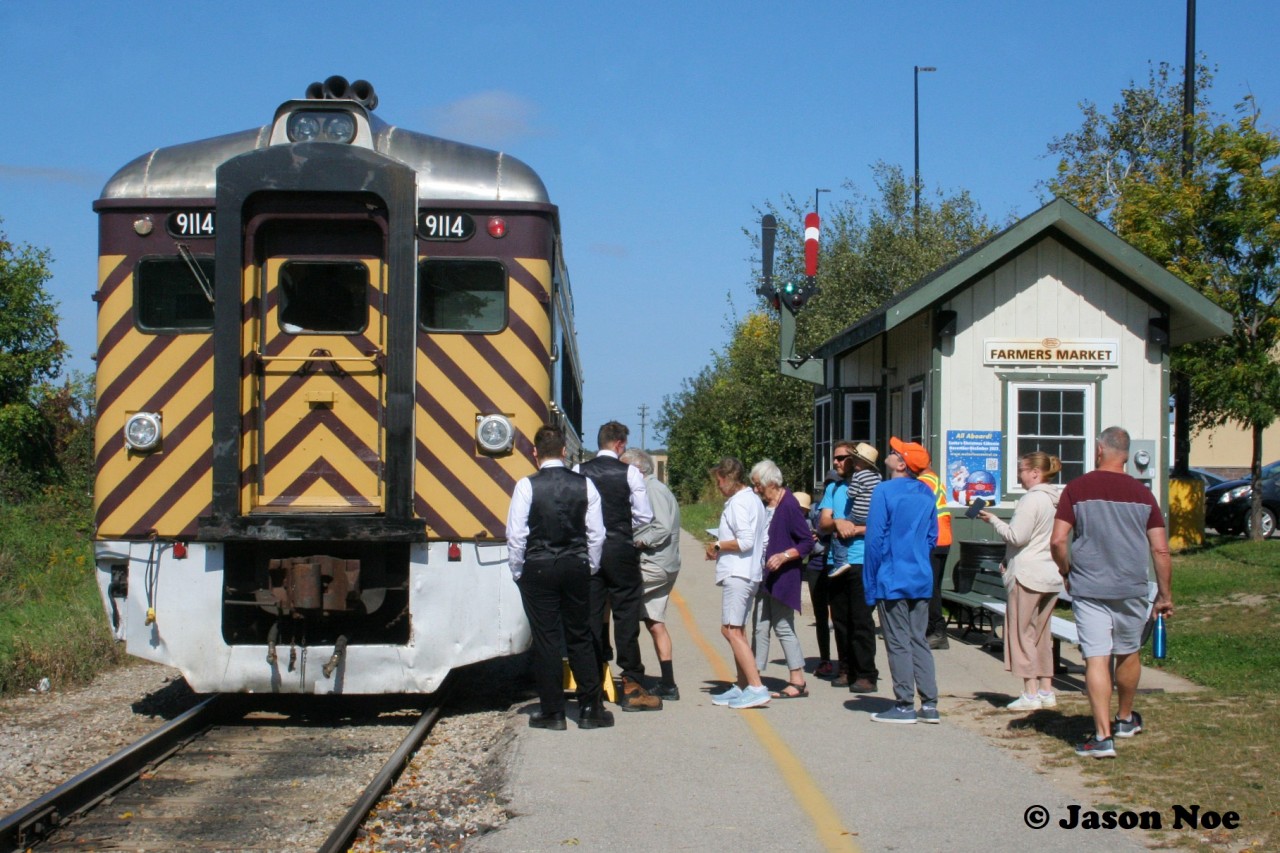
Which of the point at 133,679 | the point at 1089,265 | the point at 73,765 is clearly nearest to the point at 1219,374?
the point at 1089,265

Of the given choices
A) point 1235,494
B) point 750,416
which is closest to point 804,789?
point 1235,494

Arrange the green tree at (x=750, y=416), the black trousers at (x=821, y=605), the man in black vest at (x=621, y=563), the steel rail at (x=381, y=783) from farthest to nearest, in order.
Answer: the green tree at (x=750, y=416), the black trousers at (x=821, y=605), the man in black vest at (x=621, y=563), the steel rail at (x=381, y=783)

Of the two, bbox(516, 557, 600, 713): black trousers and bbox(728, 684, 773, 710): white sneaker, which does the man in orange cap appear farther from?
bbox(516, 557, 600, 713): black trousers

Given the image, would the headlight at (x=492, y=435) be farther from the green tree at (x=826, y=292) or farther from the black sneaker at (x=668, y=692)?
the green tree at (x=826, y=292)

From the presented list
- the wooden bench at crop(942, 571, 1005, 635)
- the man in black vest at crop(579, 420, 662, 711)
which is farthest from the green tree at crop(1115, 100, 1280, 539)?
the man in black vest at crop(579, 420, 662, 711)

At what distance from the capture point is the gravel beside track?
21.5ft

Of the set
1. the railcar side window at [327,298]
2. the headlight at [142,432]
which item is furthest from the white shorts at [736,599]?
the headlight at [142,432]

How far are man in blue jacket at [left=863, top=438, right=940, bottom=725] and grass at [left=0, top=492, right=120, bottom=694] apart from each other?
21.6 ft

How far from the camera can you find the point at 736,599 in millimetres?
9180

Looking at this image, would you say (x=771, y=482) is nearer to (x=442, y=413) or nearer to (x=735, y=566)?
(x=735, y=566)

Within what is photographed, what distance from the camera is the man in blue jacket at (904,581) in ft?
28.5

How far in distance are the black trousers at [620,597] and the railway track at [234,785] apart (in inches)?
52.6

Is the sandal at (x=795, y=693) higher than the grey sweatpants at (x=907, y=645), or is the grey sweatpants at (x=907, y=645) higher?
the grey sweatpants at (x=907, y=645)

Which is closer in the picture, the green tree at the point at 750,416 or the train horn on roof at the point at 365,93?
the train horn on roof at the point at 365,93
